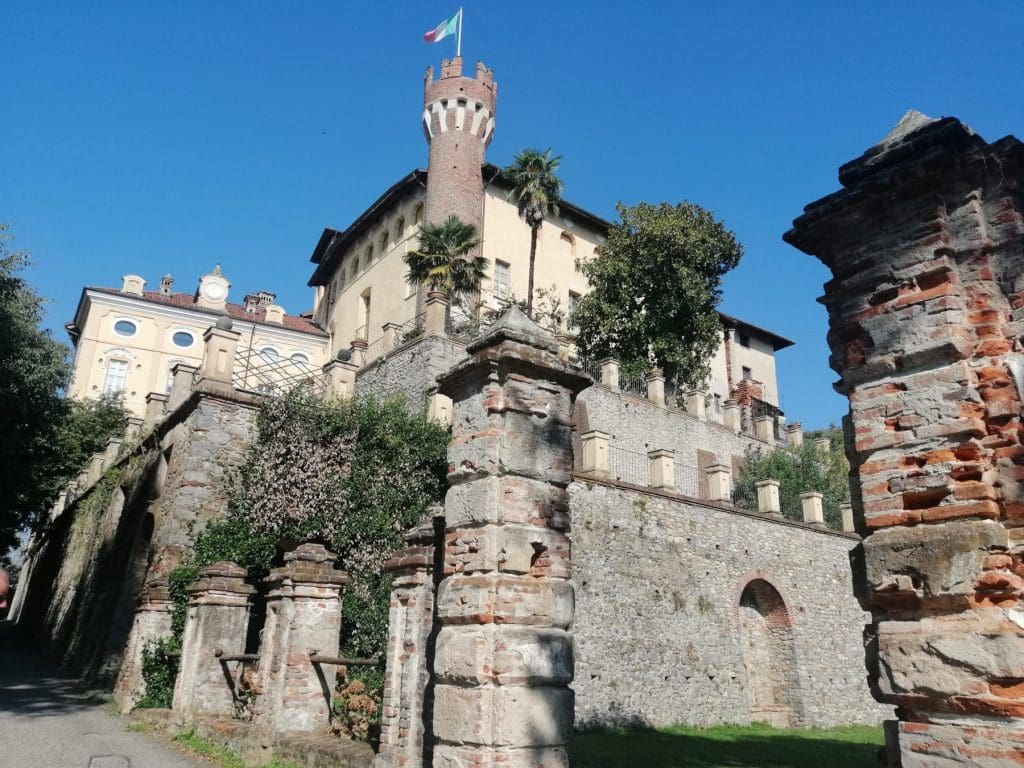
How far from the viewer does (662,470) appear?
1958 cm

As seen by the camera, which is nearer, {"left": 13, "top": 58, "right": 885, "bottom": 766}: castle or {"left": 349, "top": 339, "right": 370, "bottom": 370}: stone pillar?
{"left": 13, "top": 58, "right": 885, "bottom": 766}: castle

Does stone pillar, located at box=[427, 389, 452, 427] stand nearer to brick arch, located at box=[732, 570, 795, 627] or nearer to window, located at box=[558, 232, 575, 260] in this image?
brick arch, located at box=[732, 570, 795, 627]

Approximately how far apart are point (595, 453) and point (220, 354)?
29.1 feet

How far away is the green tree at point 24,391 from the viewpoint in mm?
17203

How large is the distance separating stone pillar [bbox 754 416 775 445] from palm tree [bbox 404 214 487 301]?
13.0 meters

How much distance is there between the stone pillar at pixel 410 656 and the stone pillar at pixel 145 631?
838 cm

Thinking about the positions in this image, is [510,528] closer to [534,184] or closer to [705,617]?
[705,617]

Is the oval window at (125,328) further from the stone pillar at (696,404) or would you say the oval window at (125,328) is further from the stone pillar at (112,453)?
the stone pillar at (696,404)

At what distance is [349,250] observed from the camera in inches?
1513

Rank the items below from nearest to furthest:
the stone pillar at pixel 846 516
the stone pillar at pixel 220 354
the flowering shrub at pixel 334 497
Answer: the flowering shrub at pixel 334 497 < the stone pillar at pixel 220 354 < the stone pillar at pixel 846 516

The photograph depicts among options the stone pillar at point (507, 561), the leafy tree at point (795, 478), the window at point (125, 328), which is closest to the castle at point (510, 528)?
the stone pillar at point (507, 561)

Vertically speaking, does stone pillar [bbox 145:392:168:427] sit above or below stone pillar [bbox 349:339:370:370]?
below

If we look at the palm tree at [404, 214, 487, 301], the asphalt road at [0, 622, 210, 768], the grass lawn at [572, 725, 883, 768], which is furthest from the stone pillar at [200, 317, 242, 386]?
the palm tree at [404, 214, 487, 301]

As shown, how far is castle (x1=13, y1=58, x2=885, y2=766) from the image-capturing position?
5586mm
